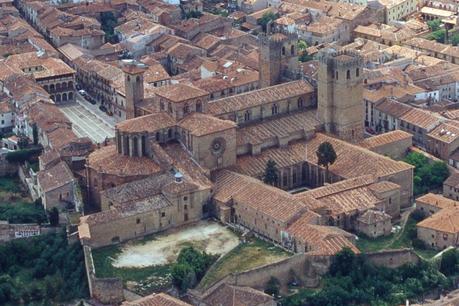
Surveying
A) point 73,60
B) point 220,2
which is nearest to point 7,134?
point 73,60

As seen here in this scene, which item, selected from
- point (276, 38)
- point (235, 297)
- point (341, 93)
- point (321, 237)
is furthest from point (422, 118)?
point (235, 297)

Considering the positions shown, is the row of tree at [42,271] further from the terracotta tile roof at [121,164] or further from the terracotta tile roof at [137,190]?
the terracotta tile roof at [121,164]

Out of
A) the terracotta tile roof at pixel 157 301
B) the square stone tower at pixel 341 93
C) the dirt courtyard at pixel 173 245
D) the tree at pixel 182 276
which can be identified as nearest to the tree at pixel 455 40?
the square stone tower at pixel 341 93

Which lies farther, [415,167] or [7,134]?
[7,134]

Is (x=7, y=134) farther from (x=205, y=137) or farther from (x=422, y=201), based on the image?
(x=422, y=201)

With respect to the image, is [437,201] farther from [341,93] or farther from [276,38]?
[276,38]
